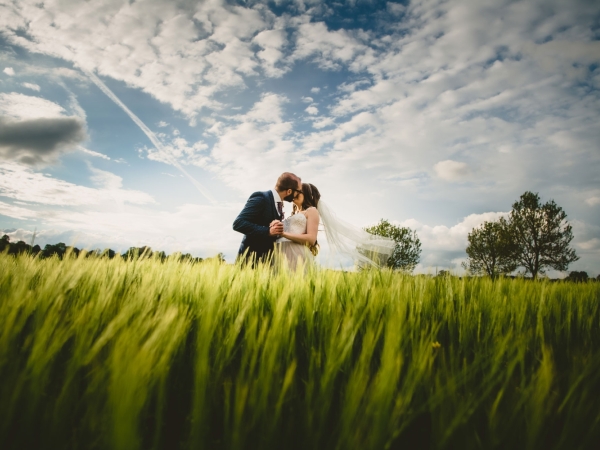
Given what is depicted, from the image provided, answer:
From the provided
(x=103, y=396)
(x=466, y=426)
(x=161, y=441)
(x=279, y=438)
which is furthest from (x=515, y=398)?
(x=103, y=396)

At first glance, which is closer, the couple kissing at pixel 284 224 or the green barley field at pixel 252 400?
the green barley field at pixel 252 400

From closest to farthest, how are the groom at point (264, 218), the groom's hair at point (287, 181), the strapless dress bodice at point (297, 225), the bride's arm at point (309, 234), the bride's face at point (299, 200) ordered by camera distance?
the groom at point (264, 218) → the bride's arm at point (309, 234) → the strapless dress bodice at point (297, 225) → the groom's hair at point (287, 181) → the bride's face at point (299, 200)

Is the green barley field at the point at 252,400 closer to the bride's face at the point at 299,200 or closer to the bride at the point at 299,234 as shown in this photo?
the bride at the point at 299,234

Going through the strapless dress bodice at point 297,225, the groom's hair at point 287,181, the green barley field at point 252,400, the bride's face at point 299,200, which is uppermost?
the groom's hair at point 287,181

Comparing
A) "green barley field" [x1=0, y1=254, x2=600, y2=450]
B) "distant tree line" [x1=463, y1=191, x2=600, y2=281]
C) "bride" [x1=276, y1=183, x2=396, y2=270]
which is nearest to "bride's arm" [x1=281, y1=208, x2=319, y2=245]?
"bride" [x1=276, y1=183, x2=396, y2=270]

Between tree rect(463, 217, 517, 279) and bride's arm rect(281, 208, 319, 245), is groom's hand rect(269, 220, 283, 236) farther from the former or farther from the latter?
tree rect(463, 217, 517, 279)

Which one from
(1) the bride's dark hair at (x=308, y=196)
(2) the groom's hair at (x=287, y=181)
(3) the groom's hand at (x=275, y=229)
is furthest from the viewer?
(1) the bride's dark hair at (x=308, y=196)

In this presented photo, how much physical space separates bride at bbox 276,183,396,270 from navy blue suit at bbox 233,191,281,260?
0.89ft

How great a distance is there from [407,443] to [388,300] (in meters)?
0.75

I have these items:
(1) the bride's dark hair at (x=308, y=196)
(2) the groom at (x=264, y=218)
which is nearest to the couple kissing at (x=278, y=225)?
(2) the groom at (x=264, y=218)

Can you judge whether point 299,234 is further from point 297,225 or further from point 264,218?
point 264,218

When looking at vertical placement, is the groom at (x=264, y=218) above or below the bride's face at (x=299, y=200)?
below

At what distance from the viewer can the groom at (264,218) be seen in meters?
4.58

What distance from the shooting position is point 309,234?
498 centimetres
